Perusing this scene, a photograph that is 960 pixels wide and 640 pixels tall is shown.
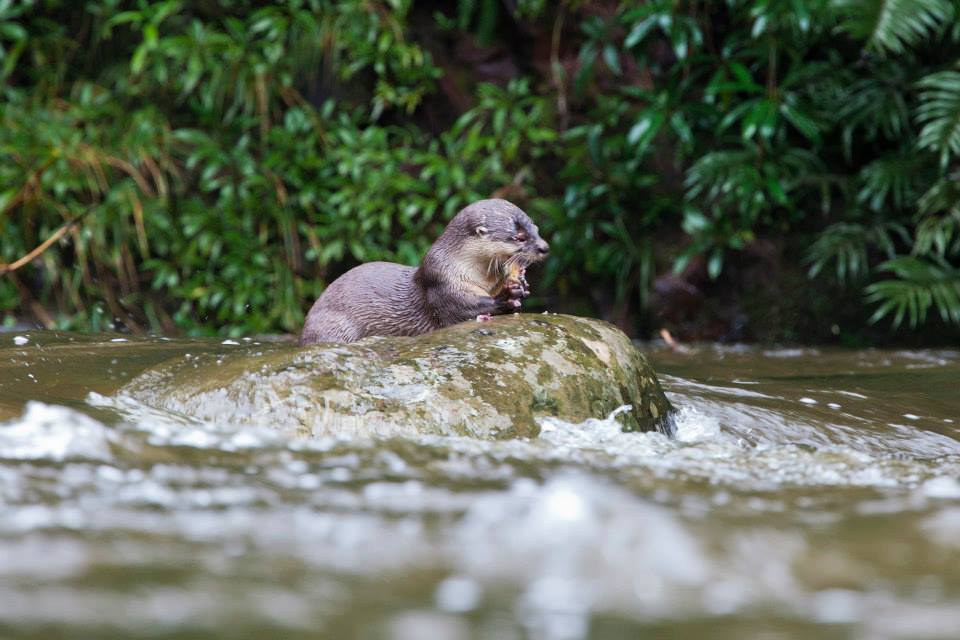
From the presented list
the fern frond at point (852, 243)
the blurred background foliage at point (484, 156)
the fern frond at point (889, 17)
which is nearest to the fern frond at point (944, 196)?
the blurred background foliage at point (484, 156)

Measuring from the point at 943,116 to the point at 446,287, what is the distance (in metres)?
3.32

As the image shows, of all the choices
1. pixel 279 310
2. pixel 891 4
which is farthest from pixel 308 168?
pixel 891 4

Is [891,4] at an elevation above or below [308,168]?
above

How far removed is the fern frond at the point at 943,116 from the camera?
203 inches

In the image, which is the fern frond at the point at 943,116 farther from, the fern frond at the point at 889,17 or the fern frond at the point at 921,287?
the fern frond at the point at 921,287

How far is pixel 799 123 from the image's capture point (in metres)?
5.67

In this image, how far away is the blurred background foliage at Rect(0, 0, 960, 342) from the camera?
579 cm

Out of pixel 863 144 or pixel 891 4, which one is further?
pixel 863 144

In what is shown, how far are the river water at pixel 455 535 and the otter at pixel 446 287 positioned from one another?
72cm

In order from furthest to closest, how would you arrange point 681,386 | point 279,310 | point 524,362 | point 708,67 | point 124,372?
point 279,310 < point 708,67 < point 681,386 < point 124,372 < point 524,362

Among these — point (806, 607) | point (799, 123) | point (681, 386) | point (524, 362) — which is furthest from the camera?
point (799, 123)

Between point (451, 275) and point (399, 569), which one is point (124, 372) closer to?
point (451, 275)

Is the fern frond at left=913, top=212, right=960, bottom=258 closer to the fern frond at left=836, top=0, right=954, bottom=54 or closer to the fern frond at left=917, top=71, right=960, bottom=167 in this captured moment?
the fern frond at left=917, top=71, right=960, bottom=167

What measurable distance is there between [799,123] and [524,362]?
3.47 metres
